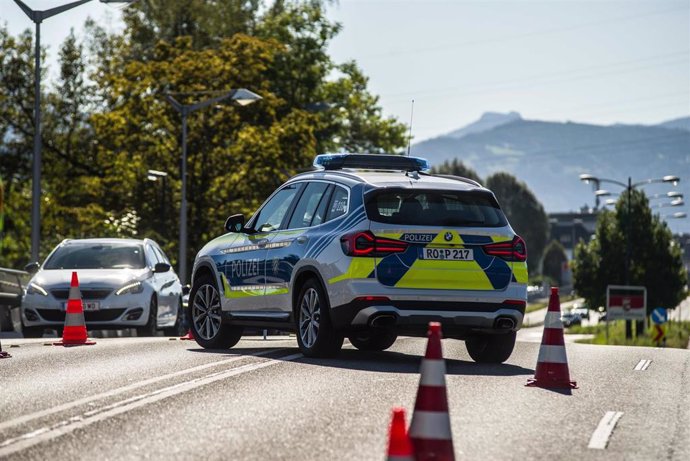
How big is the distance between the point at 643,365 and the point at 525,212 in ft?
429

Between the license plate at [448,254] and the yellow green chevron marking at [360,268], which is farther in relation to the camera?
the license plate at [448,254]

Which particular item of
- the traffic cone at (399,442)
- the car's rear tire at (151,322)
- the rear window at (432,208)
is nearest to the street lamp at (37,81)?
the car's rear tire at (151,322)

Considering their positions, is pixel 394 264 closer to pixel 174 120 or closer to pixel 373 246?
pixel 373 246

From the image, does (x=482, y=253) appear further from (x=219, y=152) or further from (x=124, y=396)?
(x=219, y=152)

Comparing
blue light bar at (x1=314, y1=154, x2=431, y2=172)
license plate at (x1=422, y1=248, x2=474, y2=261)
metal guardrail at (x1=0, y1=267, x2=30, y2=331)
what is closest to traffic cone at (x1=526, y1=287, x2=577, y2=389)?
A: license plate at (x1=422, y1=248, x2=474, y2=261)

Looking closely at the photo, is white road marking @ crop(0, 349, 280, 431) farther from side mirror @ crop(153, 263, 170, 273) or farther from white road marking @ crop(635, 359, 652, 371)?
side mirror @ crop(153, 263, 170, 273)

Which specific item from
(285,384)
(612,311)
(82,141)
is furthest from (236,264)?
(612,311)

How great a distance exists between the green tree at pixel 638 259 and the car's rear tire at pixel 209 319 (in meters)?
71.1

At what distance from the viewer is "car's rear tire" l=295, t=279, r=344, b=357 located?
41.7 feet

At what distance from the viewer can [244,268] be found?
14461 millimetres

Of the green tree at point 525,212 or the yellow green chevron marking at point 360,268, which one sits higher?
the green tree at point 525,212

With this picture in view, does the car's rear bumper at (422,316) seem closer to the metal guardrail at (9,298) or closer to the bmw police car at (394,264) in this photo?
the bmw police car at (394,264)

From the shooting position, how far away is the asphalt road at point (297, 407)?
25.1 feet

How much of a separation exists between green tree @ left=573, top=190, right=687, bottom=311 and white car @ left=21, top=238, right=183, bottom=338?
65.5 meters
